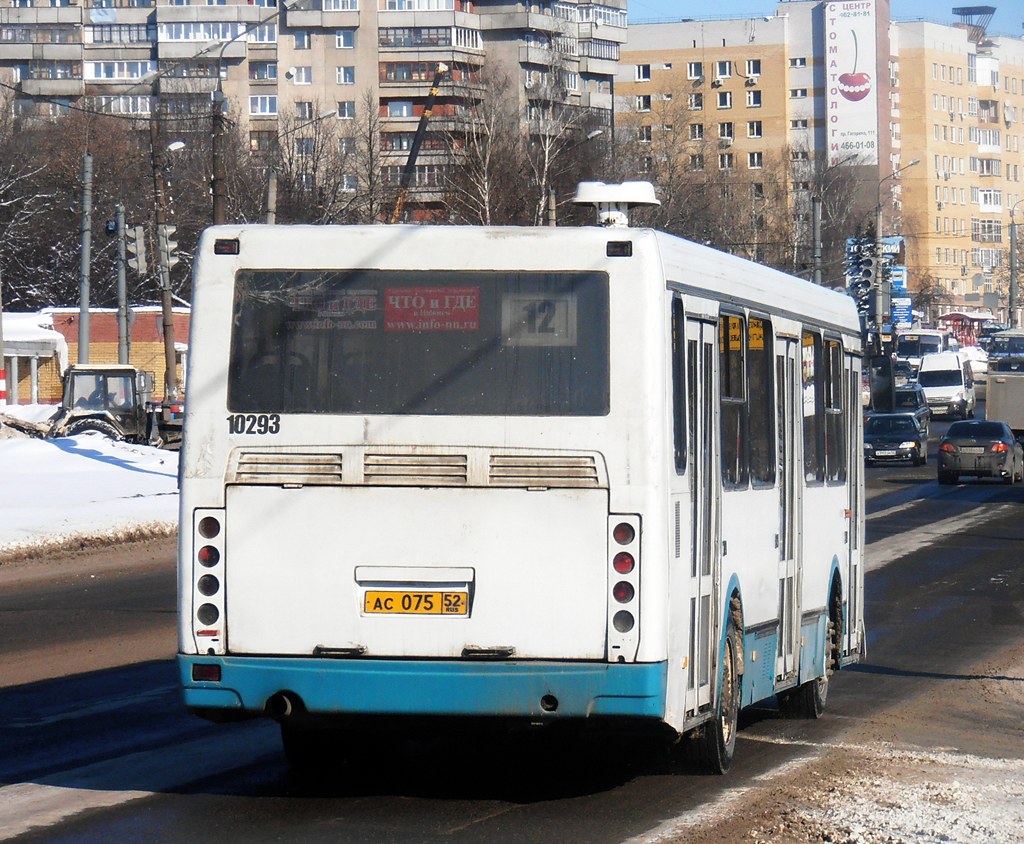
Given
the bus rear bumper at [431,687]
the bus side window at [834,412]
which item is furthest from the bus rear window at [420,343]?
the bus side window at [834,412]

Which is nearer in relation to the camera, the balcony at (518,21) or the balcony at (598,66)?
the balcony at (518,21)

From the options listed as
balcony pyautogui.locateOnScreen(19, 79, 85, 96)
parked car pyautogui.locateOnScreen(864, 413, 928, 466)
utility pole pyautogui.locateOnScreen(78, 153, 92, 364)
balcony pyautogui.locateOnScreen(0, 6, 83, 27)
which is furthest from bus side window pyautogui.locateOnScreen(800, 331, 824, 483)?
balcony pyautogui.locateOnScreen(0, 6, 83, 27)

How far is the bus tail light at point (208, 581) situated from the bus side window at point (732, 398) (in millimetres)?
2464

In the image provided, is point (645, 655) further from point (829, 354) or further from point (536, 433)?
point (829, 354)

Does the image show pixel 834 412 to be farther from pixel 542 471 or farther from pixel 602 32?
pixel 602 32

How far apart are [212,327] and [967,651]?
369 inches

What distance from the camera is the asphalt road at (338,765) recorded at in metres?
7.48

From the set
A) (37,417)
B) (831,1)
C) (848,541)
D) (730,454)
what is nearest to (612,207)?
(730,454)

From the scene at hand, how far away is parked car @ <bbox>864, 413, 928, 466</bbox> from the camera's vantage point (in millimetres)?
51031

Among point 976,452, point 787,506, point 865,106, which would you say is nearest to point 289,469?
point 787,506

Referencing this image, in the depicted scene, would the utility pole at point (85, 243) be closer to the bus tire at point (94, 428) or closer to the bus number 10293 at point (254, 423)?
the bus tire at point (94, 428)

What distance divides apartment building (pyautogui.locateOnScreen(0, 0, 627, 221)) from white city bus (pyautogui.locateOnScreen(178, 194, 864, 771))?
94313mm

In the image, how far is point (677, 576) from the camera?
25.3ft

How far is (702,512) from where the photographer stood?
8.20 m
